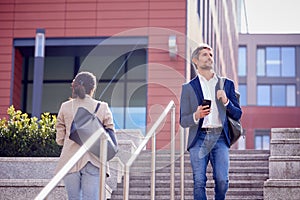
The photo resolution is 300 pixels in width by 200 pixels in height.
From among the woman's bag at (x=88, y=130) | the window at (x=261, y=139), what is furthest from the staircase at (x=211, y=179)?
the window at (x=261, y=139)

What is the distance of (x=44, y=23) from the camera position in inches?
701

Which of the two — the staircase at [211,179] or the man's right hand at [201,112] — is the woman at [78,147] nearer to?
the man's right hand at [201,112]

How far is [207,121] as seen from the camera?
7285mm

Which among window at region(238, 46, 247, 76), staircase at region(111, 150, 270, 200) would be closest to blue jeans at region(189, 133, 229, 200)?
staircase at region(111, 150, 270, 200)

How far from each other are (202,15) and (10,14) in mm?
5956

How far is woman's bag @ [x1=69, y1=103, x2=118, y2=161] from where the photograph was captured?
6.58 meters

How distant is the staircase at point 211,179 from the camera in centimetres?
974

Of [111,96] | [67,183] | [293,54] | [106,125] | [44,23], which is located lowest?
[67,183]

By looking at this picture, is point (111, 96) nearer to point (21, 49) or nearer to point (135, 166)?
point (21, 49)

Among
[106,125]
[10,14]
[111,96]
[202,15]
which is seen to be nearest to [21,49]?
[10,14]

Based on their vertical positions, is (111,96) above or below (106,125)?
above

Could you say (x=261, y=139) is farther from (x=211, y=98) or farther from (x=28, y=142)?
(x=211, y=98)

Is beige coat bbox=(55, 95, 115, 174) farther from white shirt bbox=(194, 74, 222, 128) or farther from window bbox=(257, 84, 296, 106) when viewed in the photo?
window bbox=(257, 84, 296, 106)

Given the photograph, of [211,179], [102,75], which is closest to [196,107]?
[211,179]
